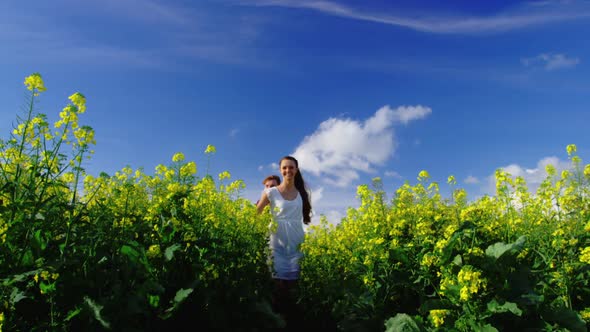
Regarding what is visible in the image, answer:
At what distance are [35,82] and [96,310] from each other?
203cm

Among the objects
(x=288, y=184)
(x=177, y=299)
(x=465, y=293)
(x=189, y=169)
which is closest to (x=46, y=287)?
(x=177, y=299)

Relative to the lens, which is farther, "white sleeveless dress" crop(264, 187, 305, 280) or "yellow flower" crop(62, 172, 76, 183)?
"white sleeveless dress" crop(264, 187, 305, 280)

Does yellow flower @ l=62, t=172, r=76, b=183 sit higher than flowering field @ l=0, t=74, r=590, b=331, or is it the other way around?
yellow flower @ l=62, t=172, r=76, b=183

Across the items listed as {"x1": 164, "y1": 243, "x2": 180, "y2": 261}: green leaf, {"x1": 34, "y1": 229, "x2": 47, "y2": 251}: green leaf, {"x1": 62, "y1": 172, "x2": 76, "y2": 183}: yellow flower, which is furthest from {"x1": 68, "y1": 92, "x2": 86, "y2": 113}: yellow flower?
{"x1": 164, "y1": 243, "x2": 180, "y2": 261}: green leaf

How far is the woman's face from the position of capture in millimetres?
7477

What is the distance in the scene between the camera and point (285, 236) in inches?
278

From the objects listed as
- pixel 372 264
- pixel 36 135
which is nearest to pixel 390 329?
pixel 372 264

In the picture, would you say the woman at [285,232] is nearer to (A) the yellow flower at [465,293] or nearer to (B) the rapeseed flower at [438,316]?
(B) the rapeseed flower at [438,316]

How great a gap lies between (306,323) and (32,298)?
397cm

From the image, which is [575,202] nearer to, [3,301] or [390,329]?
[390,329]

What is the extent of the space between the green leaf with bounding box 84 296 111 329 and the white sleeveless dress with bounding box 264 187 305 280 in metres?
3.80

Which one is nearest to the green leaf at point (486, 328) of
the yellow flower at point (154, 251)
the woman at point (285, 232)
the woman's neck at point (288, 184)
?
the yellow flower at point (154, 251)

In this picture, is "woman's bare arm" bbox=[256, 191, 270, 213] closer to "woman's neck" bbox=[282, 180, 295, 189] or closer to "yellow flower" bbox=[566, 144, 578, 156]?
"woman's neck" bbox=[282, 180, 295, 189]

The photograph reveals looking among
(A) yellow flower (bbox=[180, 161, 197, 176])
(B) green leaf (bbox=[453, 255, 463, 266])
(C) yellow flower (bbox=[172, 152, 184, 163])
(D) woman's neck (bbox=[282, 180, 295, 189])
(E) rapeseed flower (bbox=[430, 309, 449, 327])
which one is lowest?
(E) rapeseed flower (bbox=[430, 309, 449, 327])
